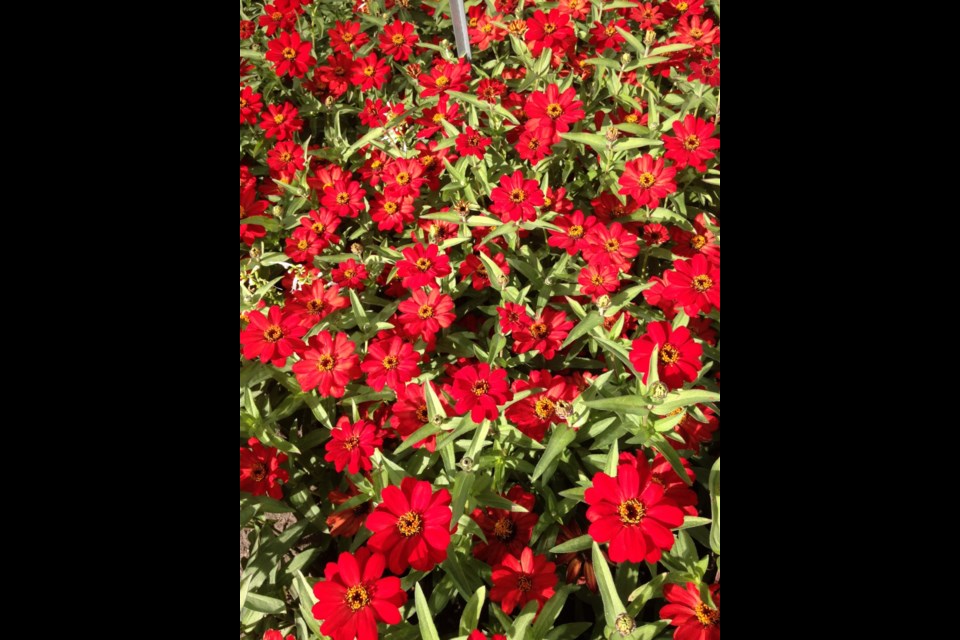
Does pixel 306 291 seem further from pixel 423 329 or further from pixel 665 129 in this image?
pixel 665 129

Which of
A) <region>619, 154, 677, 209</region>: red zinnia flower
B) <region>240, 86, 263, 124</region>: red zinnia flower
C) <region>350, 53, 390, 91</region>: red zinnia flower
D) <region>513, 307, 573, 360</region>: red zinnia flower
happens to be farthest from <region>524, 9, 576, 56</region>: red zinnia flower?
<region>513, 307, 573, 360</region>: red zinnia flower

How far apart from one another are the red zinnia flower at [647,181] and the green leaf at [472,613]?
0.80 meters

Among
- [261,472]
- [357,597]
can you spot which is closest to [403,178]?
[261,472]

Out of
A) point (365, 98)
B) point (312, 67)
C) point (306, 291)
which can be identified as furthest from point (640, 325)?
point (312, 67)

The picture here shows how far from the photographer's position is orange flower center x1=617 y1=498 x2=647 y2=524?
2.39 ft

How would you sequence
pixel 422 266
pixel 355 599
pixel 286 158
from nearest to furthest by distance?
pixel 355 599
pixel 422 266
pixel 286 158

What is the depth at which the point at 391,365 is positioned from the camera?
3.27 ft

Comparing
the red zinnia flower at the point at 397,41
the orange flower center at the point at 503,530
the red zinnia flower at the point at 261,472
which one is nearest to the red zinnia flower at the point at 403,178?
the red zinnia flower at the point at 397,41

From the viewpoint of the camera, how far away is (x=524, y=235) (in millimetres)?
1372

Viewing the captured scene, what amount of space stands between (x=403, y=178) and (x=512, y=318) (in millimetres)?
517

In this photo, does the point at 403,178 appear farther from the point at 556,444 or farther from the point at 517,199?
the point at 556,444

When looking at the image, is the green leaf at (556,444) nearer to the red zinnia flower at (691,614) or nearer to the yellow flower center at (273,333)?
the red zinnia flower at (691,614)

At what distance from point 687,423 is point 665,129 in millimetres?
784

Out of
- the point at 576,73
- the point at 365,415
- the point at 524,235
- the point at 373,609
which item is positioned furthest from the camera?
the point at 576,73
